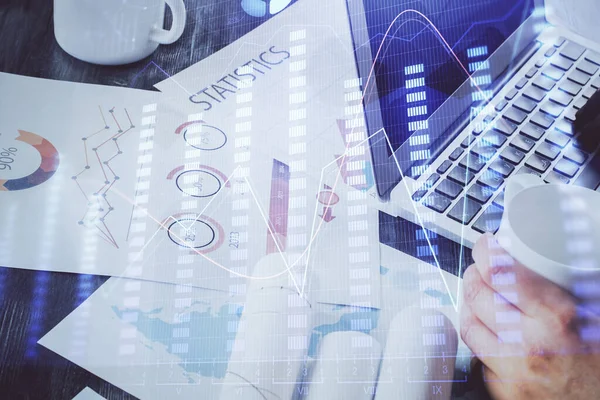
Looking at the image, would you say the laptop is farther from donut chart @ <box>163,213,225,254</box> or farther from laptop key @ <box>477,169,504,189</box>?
donut chart @ <box>163,213,225,254</box>

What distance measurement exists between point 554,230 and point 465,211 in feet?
0.21

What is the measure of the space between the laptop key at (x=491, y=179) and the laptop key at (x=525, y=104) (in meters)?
0.07

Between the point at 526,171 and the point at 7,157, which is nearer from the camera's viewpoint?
the point at 526,171

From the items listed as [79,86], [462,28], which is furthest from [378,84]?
[79,86]

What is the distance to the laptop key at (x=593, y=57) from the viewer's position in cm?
45

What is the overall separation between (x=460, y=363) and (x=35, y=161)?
440mm

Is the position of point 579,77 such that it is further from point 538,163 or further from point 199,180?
point 199,180

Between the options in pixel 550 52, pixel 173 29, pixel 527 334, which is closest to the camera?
pixel 527 334

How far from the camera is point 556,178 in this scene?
39 centimetres

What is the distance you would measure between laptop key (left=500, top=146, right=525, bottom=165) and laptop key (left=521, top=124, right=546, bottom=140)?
0.06ft

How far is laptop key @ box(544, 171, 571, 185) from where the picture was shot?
39cm

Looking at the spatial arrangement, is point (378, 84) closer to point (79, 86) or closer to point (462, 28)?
point (462, 28)

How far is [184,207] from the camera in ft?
1.57
